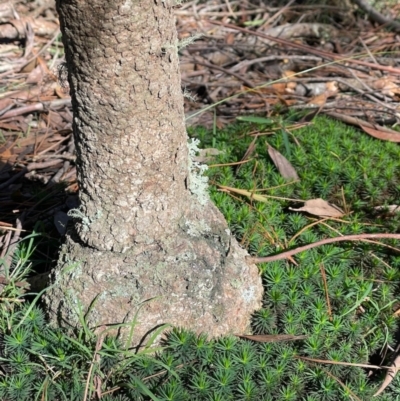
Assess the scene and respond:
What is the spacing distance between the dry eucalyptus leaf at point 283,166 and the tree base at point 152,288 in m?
0.80

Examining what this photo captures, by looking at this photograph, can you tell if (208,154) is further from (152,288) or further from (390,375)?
(390,375)

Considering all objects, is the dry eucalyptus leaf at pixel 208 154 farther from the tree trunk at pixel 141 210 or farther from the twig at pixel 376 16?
the twig at pixel 376 16

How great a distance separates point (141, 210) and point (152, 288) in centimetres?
26

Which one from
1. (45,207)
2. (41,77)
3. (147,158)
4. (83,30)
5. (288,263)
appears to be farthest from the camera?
(41,77)

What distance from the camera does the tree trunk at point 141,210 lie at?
5.27 feet

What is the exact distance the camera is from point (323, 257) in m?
2.16

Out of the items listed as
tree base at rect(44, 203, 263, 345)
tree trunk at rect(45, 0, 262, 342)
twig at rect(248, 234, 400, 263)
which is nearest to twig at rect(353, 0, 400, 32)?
twig at rect(248, 234, 400, 263)

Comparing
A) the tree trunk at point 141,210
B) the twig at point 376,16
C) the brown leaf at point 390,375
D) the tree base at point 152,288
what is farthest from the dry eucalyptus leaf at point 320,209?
the twig at point 376,16

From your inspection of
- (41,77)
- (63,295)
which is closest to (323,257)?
(63,295)

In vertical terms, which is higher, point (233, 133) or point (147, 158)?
point (147, 158)

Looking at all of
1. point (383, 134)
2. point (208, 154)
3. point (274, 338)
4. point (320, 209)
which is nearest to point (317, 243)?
point (320, 209)

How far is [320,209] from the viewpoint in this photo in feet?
7.86

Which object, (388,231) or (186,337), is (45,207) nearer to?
(186,337)

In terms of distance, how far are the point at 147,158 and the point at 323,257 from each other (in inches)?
33.2
